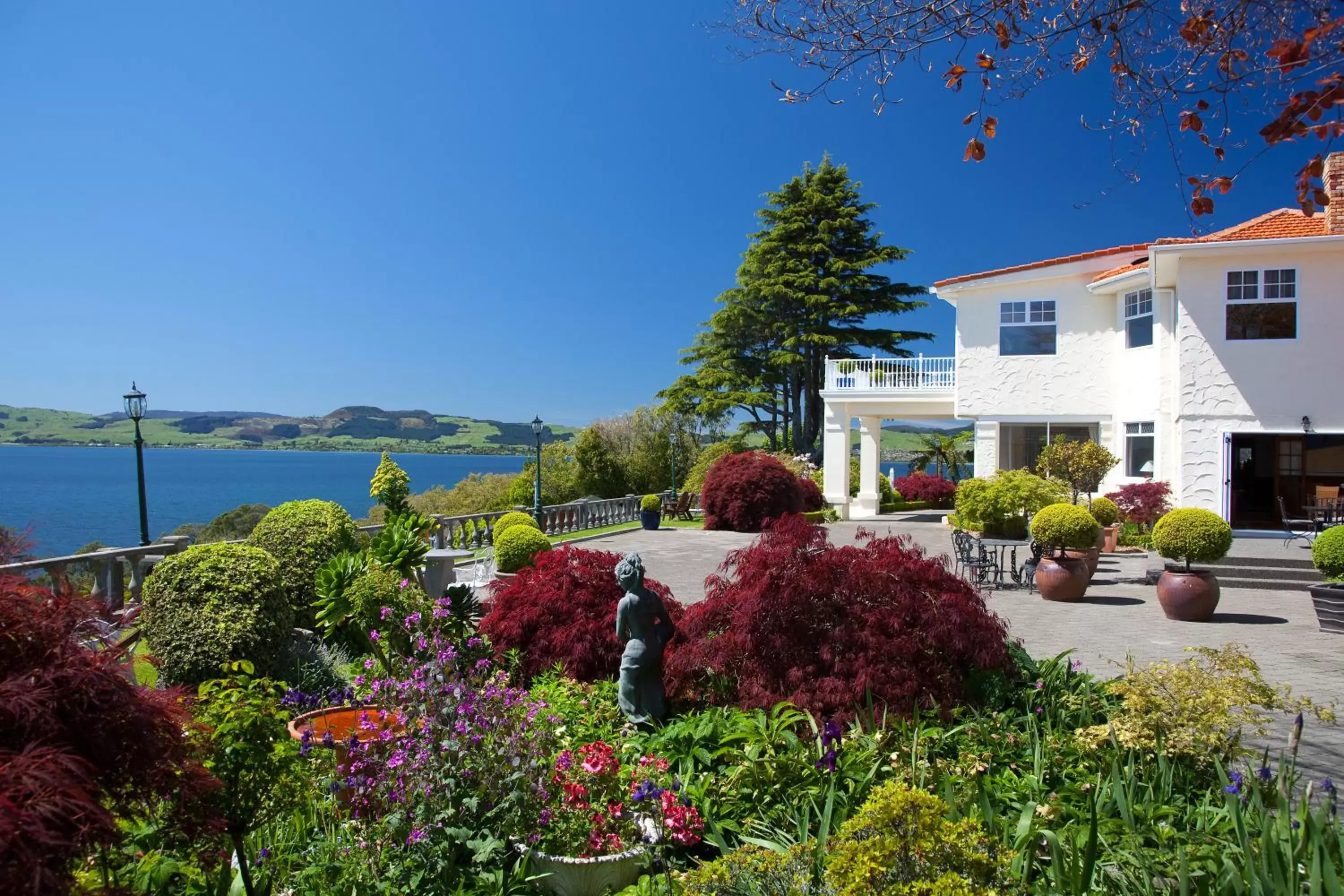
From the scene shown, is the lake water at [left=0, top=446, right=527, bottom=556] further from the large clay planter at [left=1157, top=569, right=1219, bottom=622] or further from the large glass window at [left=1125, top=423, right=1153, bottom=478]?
the large glass window at [left=1125, top=423, right=1153, bottom=478]

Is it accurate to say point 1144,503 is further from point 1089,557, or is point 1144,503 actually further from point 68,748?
point 68,748

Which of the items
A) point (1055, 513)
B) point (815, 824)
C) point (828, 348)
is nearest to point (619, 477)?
point (828, 348)

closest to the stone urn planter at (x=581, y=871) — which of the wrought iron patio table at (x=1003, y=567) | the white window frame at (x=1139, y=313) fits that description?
the wrought iron patio table at (x=1003, y=567)

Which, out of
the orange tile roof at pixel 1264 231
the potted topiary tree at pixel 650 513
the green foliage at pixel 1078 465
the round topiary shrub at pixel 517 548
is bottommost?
the potted topiary tree at pixel 650 513

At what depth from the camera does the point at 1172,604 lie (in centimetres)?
1048

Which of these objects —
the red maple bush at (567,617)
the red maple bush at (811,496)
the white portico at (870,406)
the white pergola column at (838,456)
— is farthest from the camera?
the white pergola column at (838,456)

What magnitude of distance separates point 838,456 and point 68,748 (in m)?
26.5

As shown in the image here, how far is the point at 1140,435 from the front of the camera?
2019cm

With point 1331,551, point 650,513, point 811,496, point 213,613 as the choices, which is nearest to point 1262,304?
point 1331,551

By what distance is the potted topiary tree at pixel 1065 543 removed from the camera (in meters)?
11.9

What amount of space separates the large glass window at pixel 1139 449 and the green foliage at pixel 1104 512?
279 centimetres

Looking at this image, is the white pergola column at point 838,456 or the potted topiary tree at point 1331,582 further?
the white pergola column at point 838,456

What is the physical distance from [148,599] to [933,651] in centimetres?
603

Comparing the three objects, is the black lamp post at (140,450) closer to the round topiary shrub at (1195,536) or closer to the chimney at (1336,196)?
the round topiary shrub at (1195,536)
